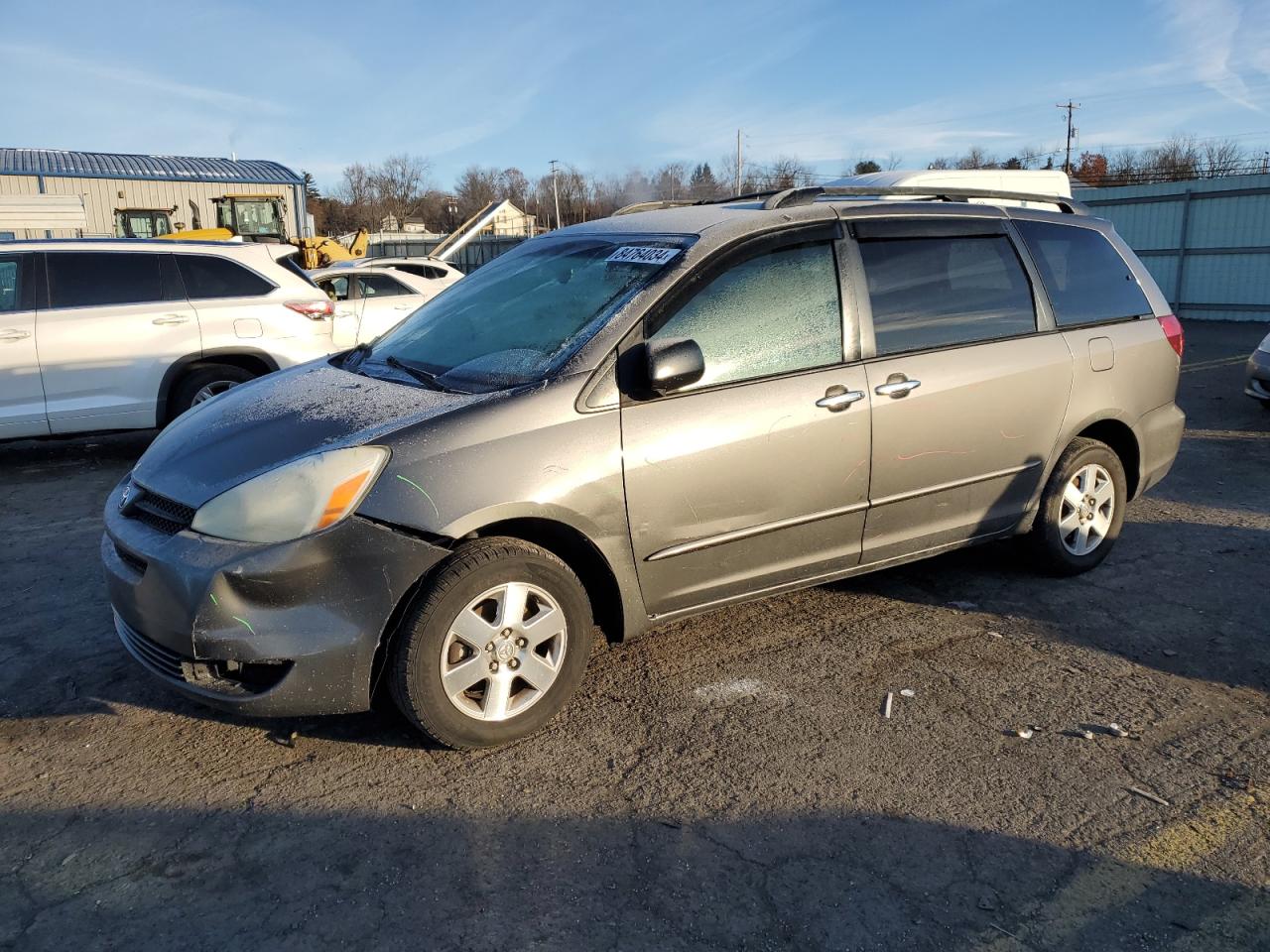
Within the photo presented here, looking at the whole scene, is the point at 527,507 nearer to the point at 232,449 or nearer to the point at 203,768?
the point at 232,449

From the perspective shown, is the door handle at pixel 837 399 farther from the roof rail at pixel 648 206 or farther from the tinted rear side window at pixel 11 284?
the tinted rear side window at pixel 11 284

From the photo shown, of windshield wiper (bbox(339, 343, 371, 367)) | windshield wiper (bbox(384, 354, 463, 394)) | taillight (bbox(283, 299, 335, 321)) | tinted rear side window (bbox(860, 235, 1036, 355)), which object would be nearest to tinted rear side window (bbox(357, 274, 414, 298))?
taillight (bbox(283, 299, 335, 321))

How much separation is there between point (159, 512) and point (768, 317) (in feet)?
7.74

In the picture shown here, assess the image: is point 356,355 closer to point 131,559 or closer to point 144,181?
point 131,559

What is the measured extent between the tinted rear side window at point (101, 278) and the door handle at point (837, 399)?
20.2ft

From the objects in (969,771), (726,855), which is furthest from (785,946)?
(969,771)

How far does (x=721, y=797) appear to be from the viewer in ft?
9.95

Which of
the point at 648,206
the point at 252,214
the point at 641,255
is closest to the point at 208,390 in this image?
the point at 648,206

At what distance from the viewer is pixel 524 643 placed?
10.8 ft

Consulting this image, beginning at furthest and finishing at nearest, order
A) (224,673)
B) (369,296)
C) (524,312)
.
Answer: (369,296) < (524,312) < (224,673)

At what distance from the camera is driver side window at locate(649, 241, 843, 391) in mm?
3660

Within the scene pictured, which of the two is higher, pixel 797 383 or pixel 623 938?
pixel 797 383

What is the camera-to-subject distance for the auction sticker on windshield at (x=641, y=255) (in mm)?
3742

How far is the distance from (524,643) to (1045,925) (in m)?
1.75
